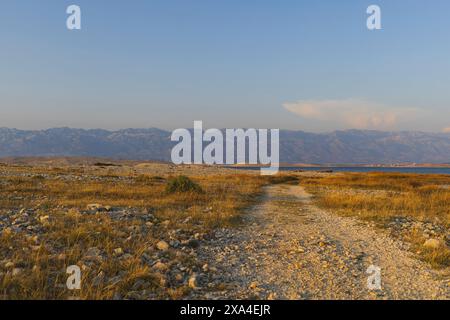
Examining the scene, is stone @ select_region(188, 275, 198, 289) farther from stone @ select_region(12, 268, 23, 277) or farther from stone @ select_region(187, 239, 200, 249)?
stone @ select_region(12, 268, 23, 277)

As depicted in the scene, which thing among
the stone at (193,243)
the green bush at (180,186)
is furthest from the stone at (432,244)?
the green bush at (180,186)

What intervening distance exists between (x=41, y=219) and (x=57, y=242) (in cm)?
313

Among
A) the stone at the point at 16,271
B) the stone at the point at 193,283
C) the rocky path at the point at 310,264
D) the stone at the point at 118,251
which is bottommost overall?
the rocky path at the point at 310,264

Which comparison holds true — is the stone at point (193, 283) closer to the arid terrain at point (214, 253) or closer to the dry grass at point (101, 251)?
the arid terrain at point (214, 253)

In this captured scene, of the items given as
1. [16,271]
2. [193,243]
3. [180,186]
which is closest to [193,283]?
[193,243]

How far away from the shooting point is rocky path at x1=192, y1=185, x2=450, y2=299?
7023 mm

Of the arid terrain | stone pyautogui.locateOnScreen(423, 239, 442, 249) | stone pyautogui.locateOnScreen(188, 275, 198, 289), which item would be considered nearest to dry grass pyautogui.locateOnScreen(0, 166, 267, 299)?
the arid terrain

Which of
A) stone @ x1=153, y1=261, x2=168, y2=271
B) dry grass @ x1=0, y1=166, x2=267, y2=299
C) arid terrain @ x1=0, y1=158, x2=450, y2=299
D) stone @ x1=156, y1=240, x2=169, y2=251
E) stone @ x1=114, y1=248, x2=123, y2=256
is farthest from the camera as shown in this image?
stone @ x1=156, y1=240, x2=169, y2=251

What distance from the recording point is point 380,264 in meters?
9.08

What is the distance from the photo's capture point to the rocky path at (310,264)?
702cm

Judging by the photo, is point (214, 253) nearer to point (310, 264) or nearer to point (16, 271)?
point (310, 264)

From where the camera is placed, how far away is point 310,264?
8922 millimetres
